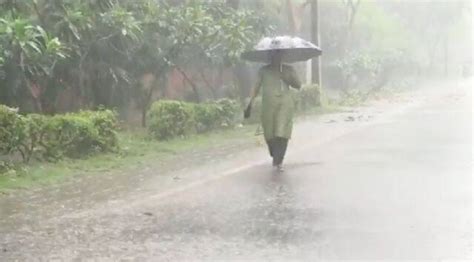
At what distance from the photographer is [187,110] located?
50.4 ft

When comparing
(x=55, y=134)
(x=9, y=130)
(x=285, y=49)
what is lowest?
(x=55, y=134)

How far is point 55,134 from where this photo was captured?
1163cm

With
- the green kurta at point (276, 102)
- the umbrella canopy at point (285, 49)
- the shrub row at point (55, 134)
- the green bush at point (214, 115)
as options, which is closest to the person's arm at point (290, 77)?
the green kurta at point (276, 102)

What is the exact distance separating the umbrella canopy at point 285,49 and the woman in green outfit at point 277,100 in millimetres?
124

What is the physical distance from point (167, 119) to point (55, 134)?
11.6ft

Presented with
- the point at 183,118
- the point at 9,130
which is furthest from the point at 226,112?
the point at 9,130

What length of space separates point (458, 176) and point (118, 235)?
500 cm

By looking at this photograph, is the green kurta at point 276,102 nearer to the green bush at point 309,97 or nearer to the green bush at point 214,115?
the green bush at point 214,115

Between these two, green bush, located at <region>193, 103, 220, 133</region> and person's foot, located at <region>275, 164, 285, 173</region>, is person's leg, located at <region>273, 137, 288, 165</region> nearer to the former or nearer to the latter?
person's foot, located at <region>275, 164, 285, 173</region>

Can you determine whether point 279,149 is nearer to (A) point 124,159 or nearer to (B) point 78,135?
(A) point 124,159

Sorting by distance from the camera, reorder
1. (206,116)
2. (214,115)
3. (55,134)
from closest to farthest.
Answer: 1. (55,134)
2. (206,116)
3. (214,115)

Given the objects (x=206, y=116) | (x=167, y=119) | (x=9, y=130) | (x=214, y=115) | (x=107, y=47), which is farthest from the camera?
(x=214, y=115)

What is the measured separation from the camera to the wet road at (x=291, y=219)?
249 inches

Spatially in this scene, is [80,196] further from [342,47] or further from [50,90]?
[342,47]
